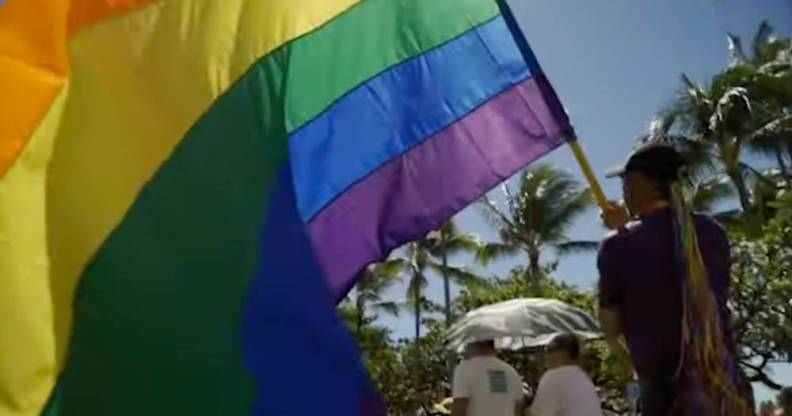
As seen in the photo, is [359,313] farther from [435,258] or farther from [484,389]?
[484,389]

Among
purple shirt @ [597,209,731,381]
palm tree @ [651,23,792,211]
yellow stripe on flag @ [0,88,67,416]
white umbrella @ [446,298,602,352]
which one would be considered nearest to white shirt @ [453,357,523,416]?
white umbrella @ [446,298,602,352]

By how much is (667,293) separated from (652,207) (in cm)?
27

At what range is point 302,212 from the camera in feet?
12.3

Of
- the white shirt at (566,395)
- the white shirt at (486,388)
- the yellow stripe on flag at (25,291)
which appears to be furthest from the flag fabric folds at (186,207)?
the white shirt at (486,388)

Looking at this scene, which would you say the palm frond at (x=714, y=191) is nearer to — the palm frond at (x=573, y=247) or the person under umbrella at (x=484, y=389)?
the palm frond at (x=573, y=247)

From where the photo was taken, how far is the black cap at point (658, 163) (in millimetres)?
3326

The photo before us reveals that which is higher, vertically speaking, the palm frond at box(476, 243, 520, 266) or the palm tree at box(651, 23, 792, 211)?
the palm tree at box(651, 23, 792, 211)

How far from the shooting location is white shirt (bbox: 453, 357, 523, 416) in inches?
260

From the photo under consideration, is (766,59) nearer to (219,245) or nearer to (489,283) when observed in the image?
(489,283)

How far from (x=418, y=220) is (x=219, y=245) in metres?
0.90

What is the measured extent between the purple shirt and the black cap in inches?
4.6

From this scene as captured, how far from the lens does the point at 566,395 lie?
6.08 meters

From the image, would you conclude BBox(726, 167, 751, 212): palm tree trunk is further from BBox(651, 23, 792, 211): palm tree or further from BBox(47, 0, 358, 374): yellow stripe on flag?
Answer: BBox(47, 0, 358, 374): yellow stripe on flag

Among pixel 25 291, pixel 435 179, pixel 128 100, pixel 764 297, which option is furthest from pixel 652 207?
pixel 764 297
